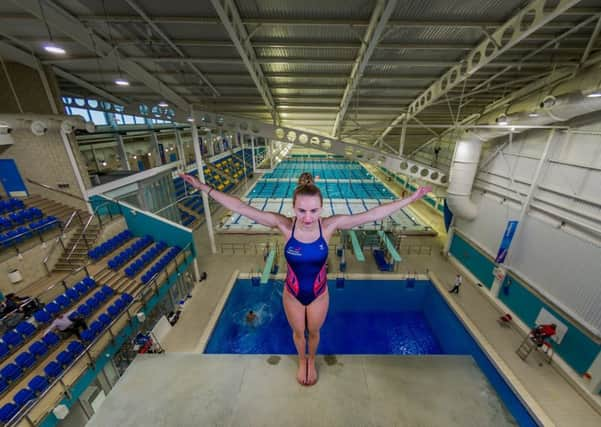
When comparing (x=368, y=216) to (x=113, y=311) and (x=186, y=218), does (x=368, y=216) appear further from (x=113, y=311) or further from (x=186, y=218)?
(x=186, y=218)

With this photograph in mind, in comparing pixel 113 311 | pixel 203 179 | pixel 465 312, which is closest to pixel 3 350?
pixel 113 311

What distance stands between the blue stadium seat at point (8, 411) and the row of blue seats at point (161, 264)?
337cm

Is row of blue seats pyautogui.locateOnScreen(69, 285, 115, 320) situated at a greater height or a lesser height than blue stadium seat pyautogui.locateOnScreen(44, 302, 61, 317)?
lesser

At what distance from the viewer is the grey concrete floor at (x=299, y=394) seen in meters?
1.84

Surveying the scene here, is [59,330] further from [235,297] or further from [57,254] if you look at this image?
[235,297]

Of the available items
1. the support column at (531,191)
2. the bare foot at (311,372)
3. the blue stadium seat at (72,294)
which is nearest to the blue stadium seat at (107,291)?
the blue stadium seat at (72,294)

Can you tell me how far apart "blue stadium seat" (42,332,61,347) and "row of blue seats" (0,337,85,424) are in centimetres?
28

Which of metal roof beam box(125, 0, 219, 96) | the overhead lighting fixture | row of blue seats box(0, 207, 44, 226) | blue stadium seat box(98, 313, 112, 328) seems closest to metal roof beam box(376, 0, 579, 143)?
the overhead lighting fixture

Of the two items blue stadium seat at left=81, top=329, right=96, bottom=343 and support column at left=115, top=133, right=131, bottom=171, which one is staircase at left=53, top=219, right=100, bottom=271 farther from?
support column at left=115, top=133, right=131, bottom=171

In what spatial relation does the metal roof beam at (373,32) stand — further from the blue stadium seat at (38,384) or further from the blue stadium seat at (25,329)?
the blue stadium seat at (25,329)

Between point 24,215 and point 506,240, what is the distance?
14090 mm

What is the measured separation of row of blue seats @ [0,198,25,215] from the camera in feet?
21.7

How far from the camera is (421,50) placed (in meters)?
5.76

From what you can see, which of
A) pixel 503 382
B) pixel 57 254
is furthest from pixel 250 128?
pixel 503 382
